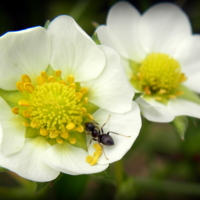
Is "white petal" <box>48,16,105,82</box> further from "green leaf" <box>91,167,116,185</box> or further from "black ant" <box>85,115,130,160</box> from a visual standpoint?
"green leaf" <box>91,167,116,185</box>

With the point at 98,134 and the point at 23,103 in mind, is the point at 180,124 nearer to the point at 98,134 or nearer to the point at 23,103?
the point at 98,134

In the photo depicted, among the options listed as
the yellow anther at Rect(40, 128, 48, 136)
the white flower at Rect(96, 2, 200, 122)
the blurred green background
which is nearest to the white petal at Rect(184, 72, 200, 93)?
the white flower at Rect(96, 2, 200, 122)

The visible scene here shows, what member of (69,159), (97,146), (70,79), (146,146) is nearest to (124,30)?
(70,79)

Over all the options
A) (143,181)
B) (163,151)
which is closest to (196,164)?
(163,151)

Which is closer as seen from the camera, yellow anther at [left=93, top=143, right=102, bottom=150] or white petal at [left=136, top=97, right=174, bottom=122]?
yellow anther at [left=93, top=143, right=102, bottom=150]

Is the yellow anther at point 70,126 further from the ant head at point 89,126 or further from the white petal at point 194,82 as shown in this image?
the white petal at point 194,82

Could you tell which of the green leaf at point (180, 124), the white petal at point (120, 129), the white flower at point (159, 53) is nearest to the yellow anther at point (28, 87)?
the white petal at point (120, 129)
